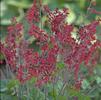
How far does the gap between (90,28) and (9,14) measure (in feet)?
16.1

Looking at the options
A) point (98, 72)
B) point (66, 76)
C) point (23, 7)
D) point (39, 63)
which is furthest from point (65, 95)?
point (23, 7)

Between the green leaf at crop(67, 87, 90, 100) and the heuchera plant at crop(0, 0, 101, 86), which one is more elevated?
the heuchera plant at crop(0, 0, 101, 86)

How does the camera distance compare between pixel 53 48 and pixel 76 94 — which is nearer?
pixel 53 48

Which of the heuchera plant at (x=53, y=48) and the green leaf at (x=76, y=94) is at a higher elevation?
the heuchera plant at (x=53, y=48)

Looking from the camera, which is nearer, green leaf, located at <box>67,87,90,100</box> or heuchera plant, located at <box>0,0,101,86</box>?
A: heuchera plant, located at <box>0,0,101,86</box>

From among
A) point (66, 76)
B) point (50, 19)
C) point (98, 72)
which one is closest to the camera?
point (50, 19)

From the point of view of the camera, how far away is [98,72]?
4.77 m

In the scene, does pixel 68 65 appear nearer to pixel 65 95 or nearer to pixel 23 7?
pixel 65 95

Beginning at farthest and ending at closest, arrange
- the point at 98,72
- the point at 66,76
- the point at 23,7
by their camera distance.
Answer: the point at 23,7 → the point at 98,72 → the point at 66,76

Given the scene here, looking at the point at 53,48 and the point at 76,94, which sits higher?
the point at 53,48

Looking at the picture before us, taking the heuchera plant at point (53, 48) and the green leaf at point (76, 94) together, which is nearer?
the heuchera plant at point (53, 48)

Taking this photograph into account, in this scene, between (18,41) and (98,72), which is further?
(98,72)

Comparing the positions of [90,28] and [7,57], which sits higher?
[90,28]

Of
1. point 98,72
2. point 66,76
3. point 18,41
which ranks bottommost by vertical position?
point 98,72
